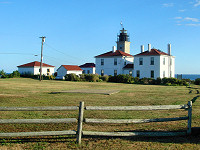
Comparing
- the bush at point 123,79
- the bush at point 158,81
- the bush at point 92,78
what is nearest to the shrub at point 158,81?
the bush at point 158,81

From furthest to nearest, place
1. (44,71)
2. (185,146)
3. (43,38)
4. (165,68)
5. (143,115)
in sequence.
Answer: (44,71) → (165,68) → (43,38) → (143,115) → (185,146)

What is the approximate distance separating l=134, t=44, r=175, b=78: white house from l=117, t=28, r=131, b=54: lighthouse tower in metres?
17.9

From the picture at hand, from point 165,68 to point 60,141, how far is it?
168 ft

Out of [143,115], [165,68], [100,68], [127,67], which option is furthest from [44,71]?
[143,115]

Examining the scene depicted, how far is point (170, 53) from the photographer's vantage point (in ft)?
190

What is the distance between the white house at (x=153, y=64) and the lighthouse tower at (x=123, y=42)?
704 inches

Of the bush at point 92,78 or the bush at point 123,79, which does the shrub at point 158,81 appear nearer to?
the bush at point 123,79

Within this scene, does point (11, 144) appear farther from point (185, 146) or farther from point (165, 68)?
point (165, 68)

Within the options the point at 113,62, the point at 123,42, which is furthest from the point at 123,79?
the point at 123,42

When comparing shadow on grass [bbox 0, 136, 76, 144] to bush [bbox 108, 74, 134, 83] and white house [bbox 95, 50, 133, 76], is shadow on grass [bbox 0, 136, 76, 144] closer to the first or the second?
bush [bbox 108, 74, 134, 83]

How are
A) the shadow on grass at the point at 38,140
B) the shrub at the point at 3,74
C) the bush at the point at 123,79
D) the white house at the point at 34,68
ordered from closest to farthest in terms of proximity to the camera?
the shadow on grass at the point at 38,140, the bush at the point at 123,79, the shrub at the point at 3,74, the white house at the point at 34,68

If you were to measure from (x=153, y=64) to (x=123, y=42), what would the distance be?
2140cm

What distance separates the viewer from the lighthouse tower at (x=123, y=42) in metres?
74.0

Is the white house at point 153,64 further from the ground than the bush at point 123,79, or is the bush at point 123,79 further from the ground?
the white house at point 153,64
